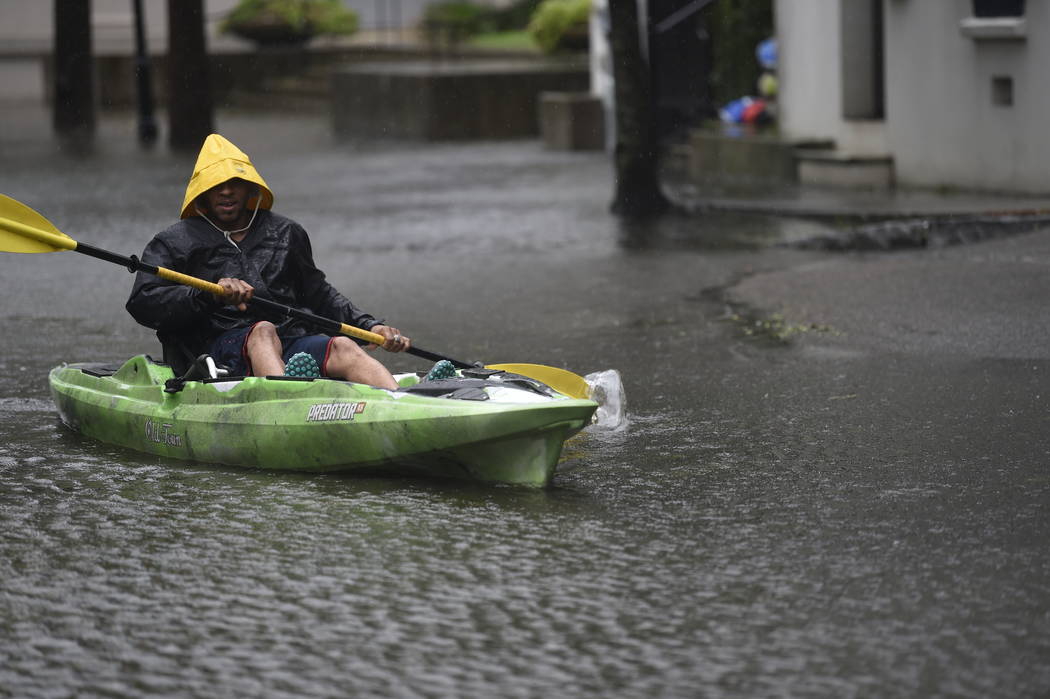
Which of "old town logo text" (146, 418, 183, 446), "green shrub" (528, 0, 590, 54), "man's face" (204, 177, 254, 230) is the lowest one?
"old town logo text" (146, 418, 183, 446)

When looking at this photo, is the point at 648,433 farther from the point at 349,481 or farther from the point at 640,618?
the point at 640,618

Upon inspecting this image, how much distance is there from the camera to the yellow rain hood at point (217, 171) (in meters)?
7.11

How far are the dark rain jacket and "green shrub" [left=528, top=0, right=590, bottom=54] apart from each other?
78.4ft

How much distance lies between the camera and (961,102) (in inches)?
616

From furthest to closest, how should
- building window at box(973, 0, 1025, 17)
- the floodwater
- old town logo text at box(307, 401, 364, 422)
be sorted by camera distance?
building window at box(973, 0, 1025, 17), old town logo text at box(307, 401, 364, 422), the floodwater

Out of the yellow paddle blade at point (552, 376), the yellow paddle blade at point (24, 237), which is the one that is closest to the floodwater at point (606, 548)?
the yellow paddle blade at point (552, 376)

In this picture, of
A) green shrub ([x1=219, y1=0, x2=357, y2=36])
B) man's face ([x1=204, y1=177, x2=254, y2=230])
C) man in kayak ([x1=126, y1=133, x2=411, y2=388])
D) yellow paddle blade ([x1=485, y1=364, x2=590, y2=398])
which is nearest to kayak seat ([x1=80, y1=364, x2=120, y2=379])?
man in kayak ([x1=126, y1=133, x2=411, y2=388])

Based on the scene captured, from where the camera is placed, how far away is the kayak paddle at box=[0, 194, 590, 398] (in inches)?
267

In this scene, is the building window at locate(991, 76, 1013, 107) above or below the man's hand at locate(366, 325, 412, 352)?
above

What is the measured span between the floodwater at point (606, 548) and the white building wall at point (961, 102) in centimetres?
584

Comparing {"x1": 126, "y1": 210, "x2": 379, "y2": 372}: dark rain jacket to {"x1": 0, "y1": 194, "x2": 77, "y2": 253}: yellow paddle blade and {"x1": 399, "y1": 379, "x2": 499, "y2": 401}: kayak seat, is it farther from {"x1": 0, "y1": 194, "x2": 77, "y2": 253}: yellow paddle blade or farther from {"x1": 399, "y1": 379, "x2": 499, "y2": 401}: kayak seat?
{"x1": 399, "y1": 379, "x2": 499, "y2": 401}: kayak seat

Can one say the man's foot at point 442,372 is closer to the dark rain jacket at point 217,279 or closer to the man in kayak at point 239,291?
the man in kayak at point 239,291

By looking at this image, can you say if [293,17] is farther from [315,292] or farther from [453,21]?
[315,292]

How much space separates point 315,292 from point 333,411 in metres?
1.15
